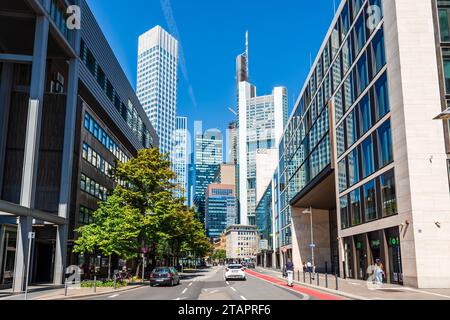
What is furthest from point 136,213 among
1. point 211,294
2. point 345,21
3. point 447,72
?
point 345,21

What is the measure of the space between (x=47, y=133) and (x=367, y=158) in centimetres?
2764

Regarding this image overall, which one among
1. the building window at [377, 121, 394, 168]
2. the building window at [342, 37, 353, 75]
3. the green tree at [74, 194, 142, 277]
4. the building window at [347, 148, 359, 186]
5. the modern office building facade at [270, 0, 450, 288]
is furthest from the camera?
the building window at [342, 37, 353, 75]

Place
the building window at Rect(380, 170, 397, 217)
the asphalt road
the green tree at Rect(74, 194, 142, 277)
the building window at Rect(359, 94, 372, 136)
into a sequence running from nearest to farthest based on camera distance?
the asphalt road < the building window at Rect(380, 170, 397, 217) < the green tree at Rect(74, 194, 142, 277) < the building window at Rect(359, 94, 372, 136)

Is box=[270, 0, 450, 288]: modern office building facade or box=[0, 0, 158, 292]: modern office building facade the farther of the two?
box=[0, 0, 158, 292]: modern office building facade

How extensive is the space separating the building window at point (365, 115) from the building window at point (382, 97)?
1484 millimetres

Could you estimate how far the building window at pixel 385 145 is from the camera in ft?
103

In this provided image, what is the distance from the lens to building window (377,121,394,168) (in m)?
31.4

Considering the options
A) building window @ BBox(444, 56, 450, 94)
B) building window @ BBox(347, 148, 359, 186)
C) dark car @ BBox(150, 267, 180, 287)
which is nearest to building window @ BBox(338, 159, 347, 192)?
building window @ BBox(347, 148, 359, 186)

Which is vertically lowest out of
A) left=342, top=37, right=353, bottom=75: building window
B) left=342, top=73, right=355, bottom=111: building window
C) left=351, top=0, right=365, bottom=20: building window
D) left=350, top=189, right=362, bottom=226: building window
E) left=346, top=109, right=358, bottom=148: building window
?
left=350, top=189, right=362, bottom=226: building window

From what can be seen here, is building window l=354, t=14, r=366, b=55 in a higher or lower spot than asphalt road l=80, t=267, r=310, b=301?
higher

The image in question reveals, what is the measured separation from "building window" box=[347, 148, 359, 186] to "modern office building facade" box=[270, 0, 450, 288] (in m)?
0.09

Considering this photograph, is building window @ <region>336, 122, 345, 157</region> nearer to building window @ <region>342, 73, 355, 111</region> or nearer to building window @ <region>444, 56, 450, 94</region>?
building window @ <region>342, 73, 355, 111</region>

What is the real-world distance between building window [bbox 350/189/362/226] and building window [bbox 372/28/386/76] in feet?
36.4
